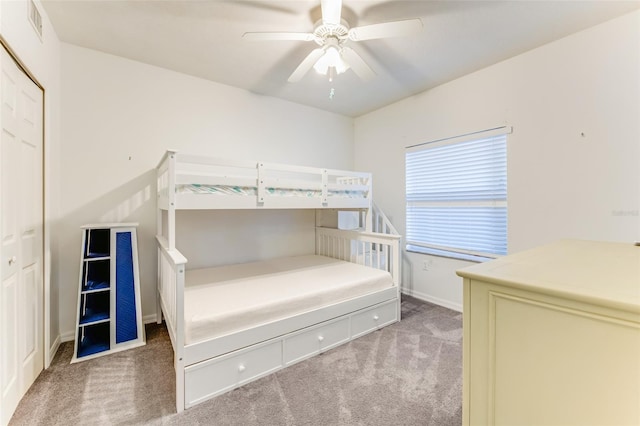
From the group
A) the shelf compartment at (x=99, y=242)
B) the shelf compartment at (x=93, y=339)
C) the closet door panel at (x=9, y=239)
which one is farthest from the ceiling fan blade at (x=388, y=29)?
the shelf compartment at (x=93, y=339)

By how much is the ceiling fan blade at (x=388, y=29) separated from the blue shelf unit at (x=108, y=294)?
225 centimetres

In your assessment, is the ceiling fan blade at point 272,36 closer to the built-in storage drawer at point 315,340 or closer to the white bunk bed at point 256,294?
the white bunk bed at point 256,294

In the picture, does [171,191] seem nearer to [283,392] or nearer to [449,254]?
[283,392]

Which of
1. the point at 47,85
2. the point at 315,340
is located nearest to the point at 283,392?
the point at 315,340

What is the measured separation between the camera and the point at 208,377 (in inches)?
64.5

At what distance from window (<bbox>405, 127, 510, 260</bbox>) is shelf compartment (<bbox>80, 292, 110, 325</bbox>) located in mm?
3129

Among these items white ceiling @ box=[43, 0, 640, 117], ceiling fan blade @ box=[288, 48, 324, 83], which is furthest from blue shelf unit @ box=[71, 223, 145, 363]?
ceiling fan blade @ box=[288, 48, 324, 83]

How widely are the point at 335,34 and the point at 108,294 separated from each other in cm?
266

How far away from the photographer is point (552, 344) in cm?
70

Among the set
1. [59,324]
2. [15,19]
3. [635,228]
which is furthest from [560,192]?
[59,324]

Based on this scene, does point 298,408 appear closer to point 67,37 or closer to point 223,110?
point 223,110

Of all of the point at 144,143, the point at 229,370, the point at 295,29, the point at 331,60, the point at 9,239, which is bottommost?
the point at 229,370

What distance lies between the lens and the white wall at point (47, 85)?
1.51 meters

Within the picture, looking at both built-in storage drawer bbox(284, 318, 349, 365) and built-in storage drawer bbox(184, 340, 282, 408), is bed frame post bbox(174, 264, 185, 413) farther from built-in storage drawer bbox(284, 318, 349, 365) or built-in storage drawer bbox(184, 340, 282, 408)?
built-in storage drawer bbox(284, 318, 349, 365)
